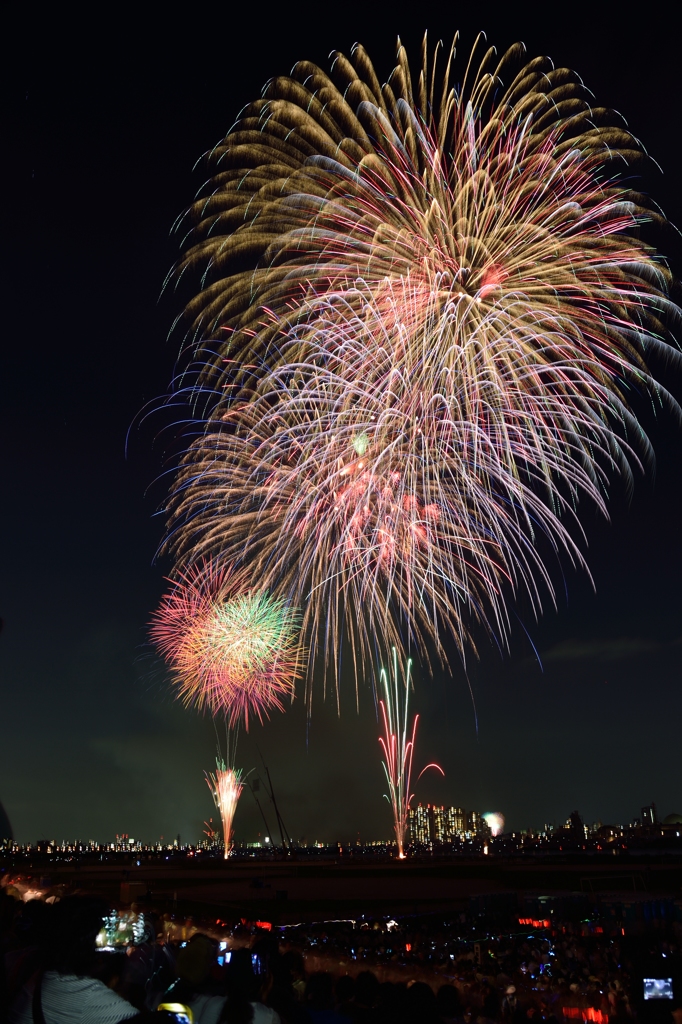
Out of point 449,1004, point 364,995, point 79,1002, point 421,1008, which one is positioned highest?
point 79,1002

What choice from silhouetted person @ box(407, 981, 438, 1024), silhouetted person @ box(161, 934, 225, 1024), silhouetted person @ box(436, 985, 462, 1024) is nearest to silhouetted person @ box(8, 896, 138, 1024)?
silhouetted person @ box(161, 934, 225, 1024)

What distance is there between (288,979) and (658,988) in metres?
3.07

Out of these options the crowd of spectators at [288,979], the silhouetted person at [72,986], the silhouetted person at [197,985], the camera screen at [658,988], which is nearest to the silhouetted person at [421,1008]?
the crowd of spectators at [288,979]

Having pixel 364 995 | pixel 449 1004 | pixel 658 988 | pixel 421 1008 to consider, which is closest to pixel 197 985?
pixel 421 1008

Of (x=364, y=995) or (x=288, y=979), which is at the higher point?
(x=288, y=979)

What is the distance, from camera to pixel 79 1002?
10.8ft

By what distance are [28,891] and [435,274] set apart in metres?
21.8

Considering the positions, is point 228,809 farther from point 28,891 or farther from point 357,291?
point 357,291

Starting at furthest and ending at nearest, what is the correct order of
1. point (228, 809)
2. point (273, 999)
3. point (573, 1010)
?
point (228, 809) → point (573, 1010) → point (273, 999)

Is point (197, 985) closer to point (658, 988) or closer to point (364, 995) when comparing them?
point (364, 995)

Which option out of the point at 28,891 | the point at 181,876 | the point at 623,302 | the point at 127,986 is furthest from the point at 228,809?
the point at 127,986

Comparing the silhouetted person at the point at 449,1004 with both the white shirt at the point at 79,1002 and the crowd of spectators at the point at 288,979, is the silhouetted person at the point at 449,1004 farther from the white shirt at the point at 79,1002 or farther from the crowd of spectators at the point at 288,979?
the white shirt at the point at 79,1002

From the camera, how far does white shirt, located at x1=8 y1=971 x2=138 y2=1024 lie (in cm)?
328

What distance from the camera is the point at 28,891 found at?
81.2 feet
